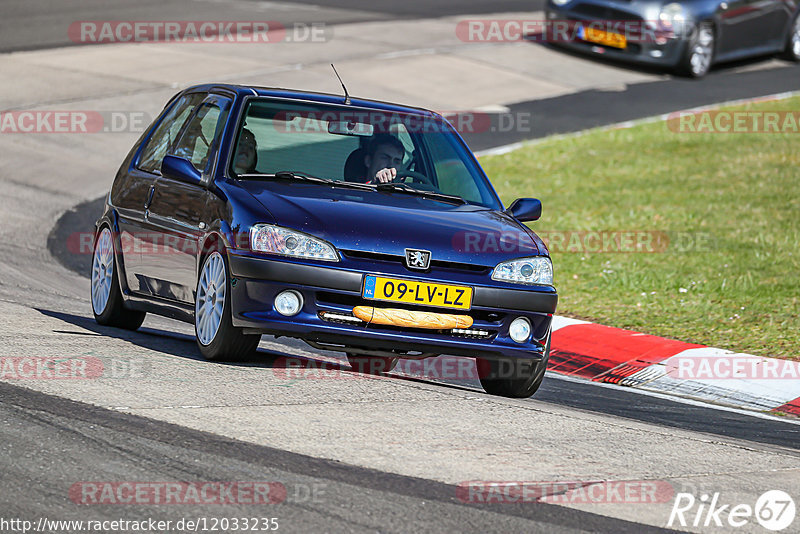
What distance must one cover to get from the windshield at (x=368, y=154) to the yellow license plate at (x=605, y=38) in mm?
13899

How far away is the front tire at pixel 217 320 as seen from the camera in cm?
702

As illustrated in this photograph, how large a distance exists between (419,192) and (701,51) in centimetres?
1520

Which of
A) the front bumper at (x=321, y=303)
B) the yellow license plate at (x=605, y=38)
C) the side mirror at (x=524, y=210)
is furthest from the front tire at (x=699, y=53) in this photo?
the front bumper at (x=321, y=303)

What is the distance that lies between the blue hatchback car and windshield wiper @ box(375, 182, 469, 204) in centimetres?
1

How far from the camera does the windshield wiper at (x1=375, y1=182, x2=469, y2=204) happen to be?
7836 millimetres

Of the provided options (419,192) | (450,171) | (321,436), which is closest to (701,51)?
(450,171)

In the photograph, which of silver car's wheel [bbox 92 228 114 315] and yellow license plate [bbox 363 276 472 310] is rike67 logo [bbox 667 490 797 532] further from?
silver car's wheel [bbox 92 228 114 315]

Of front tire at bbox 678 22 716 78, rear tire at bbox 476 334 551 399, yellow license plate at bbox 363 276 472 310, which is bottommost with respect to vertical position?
rear tire at bbox 476 334 551 399

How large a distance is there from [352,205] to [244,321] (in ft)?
2.96

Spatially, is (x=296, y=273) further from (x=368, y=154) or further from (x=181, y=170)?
(x=368, y=154)

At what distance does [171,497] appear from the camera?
4.77 m

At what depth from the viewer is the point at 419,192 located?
7.90 meters

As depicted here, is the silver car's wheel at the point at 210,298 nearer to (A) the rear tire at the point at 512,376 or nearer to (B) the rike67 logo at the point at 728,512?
(A) the rear tire at the point at 512,376

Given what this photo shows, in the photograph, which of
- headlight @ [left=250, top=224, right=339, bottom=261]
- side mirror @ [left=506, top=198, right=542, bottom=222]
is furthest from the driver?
headlight @ [left=250, top=224, right=339, bottom=261]
